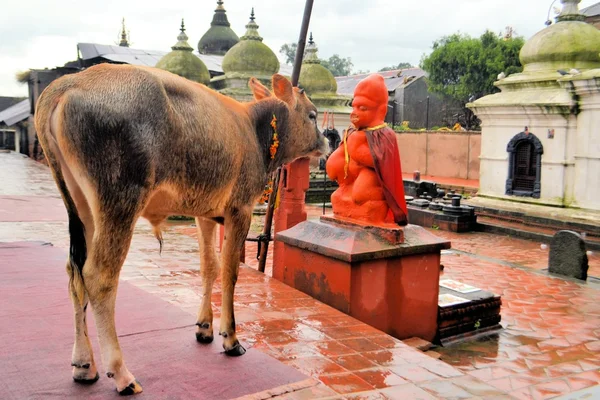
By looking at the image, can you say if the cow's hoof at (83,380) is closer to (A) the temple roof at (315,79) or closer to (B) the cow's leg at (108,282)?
(B) the cow's leg at (108,282)

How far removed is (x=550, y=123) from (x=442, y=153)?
10.8m

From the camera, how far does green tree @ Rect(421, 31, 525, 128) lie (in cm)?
2967

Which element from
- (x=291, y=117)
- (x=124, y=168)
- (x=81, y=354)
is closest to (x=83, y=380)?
(x=81, y=354)

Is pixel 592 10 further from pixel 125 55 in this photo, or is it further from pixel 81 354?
pixel 81 354

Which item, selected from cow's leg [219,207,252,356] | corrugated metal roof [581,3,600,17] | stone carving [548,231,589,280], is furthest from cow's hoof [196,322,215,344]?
corrugated metal roof [581,3,600,17]

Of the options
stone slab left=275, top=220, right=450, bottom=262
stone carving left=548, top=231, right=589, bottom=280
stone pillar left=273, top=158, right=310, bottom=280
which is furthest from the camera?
stone carving left=548, top=231, right=589, bottom=280

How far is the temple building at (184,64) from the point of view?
Answer: 1750cm

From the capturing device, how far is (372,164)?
5.70 meters

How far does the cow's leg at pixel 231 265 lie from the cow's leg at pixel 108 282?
0.85 meters

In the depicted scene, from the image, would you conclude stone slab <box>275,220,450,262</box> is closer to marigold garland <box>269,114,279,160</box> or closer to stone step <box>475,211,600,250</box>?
marigold garland <box>269,114,279,160</box>

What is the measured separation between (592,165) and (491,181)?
276cm

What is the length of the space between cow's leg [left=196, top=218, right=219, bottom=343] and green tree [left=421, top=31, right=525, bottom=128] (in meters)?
26.5

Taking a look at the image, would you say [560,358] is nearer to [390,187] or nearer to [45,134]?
[390,187]

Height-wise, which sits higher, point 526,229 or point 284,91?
point 284,91
